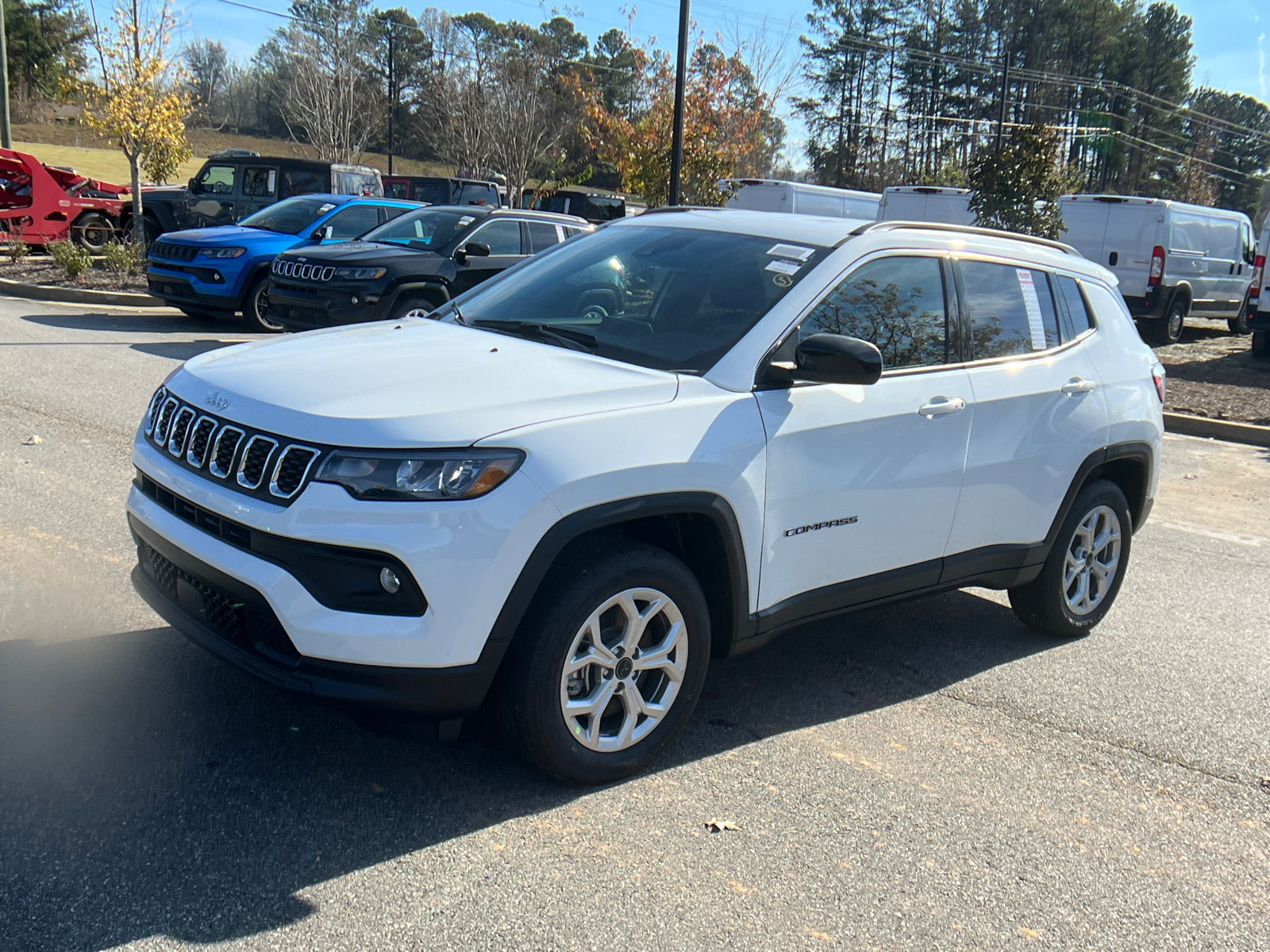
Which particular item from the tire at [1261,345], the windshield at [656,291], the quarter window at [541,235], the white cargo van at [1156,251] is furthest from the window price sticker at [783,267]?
the tire at [1261,345]

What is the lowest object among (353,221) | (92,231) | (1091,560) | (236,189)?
(1091,560)

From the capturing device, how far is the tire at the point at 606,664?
→ 329cm

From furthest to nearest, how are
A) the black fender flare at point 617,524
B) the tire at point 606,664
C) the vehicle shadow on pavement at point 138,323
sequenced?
the vehicle shadow on pavement at point 138,323 < the tire at point 606,664 < the black fender flare at point 617,524

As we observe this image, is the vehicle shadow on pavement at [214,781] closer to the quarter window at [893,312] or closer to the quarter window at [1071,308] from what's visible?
the quarter window at [893,312]

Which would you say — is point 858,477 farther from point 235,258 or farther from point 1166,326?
point 1166,326

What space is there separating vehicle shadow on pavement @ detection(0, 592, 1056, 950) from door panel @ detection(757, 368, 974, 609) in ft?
2.07

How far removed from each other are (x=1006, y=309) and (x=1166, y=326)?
16.8m

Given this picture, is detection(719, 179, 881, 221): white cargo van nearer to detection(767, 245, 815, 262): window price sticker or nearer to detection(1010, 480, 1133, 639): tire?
detection(1010, 480, 1133, 639): tire

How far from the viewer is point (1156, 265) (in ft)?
62.2

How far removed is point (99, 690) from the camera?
12.9 ft

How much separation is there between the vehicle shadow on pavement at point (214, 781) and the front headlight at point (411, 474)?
77 centimetres

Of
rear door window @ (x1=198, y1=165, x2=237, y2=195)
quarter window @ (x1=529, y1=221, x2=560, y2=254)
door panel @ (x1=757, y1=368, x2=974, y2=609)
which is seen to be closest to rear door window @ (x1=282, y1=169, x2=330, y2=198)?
rear door window @ (x1=198, y1=165, x2=237, y2=195)

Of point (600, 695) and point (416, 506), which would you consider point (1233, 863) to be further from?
point (416, 506)

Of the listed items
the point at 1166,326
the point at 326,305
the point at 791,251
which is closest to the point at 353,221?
the point at 326,305
